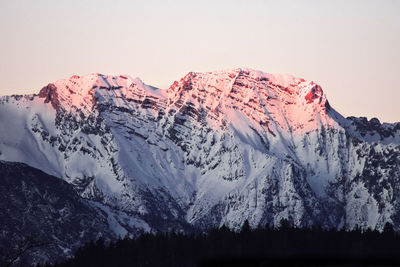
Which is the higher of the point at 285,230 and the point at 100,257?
the point at 285,230

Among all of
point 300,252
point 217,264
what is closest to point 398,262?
point 300,252

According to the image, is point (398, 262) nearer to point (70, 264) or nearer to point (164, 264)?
point (164, 264)

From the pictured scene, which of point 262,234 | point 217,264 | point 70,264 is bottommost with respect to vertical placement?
point 70,264

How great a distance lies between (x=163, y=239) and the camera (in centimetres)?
19050

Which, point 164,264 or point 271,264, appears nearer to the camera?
point 271,264

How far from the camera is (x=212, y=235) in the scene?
623 ft

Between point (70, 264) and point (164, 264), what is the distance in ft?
69.4

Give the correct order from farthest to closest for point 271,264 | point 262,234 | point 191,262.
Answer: point 262,234, point 191,262, point 271,264

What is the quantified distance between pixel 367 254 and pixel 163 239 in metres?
184

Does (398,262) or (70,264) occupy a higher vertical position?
(398,262)

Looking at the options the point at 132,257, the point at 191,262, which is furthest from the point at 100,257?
the point at 191,262

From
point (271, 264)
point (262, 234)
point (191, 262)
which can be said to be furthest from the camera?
point (262, 234)

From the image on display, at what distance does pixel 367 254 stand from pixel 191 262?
162651mm

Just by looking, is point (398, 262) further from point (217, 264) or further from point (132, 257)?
point (132, 257)
